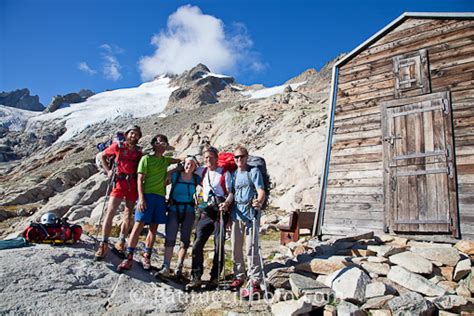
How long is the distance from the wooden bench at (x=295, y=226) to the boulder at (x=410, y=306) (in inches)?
177

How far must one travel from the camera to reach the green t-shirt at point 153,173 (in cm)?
522

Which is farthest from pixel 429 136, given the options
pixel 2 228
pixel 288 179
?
pixel 2 228

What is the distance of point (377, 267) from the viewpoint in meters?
4.93

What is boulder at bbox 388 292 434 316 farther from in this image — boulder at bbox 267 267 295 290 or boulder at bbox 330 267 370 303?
boulder at bbox 267 267 295 290

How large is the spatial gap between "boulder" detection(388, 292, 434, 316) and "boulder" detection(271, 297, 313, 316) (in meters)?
0.90

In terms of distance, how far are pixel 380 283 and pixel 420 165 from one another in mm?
3258

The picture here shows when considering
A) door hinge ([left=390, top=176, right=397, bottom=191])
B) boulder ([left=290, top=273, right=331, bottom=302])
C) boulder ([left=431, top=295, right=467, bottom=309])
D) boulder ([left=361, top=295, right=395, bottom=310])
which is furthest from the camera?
door hinge ([left=390, top=176, right=397, bottom=191])

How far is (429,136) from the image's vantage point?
6.54 meters

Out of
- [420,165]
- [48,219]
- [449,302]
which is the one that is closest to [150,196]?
[48,219]

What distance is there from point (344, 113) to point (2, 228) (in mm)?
19965

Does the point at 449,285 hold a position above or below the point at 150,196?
below

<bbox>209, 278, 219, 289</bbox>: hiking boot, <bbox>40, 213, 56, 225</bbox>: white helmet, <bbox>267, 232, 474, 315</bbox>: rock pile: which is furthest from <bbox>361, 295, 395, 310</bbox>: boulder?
<bbox>40, 213, 56, 225</bbox>: white helmet

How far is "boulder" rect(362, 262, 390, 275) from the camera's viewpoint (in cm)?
482

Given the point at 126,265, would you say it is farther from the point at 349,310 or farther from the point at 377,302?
the point at 377,302
